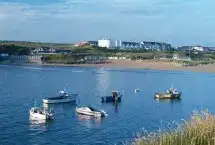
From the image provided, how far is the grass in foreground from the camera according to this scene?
8.57 m

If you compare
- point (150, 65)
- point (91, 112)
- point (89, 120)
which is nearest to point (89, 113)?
point (91, 112)

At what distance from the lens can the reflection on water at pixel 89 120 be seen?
4311 cm

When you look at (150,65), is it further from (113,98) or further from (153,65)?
(113,98)

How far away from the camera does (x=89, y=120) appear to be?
46156mm

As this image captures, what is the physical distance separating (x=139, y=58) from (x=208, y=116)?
18950 cm

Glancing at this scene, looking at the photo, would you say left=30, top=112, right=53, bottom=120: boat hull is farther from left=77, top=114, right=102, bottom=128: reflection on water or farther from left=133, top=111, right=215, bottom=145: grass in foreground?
left=133, top=111, right=215, bottom=145: grass in foreground

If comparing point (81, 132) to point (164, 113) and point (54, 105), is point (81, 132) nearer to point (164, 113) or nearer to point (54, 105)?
A: point (164, 113)

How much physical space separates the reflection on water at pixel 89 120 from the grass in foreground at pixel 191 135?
32.6 meters

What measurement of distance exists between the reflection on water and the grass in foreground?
3261 cm

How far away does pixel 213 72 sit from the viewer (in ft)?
547

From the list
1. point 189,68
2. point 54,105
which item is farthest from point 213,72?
point 54,105

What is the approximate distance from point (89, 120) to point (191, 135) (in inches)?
1477

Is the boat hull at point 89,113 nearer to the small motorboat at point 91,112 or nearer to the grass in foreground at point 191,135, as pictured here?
the small motorboat at point 91,112

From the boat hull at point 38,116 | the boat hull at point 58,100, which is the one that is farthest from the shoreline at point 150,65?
the boat hull at point 38,116
